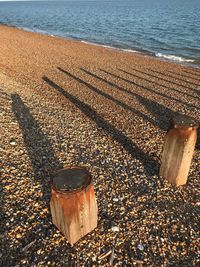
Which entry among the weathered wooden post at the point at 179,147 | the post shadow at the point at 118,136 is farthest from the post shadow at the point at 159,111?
the weathered wooden post at the point at 179,147

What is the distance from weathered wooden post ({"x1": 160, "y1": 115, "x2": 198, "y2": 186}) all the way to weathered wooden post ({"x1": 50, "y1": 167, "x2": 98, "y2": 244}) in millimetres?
2013

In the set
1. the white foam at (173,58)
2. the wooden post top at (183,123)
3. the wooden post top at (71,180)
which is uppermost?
the wooden post top at (183,123)

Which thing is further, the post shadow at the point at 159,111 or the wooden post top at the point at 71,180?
the post shadow at the point at 159,111

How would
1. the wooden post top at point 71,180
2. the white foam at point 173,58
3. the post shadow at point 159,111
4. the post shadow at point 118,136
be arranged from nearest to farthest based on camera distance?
the wooden post top at point 71,180 < the post shadow at point 118,136 < the post shadow at point 159,111 < the white foam at point 173,58

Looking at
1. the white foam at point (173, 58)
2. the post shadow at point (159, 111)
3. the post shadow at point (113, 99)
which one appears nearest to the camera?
the post shadow at point (159, 111)

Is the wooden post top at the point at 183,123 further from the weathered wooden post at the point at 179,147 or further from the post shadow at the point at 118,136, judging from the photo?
the post shadow at the point at 118,136

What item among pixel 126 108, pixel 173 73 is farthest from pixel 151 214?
pixel 173 73

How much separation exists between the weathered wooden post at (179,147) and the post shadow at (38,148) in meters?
2.47

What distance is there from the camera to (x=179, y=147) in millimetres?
4809

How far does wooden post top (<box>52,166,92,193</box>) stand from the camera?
338 centimetres

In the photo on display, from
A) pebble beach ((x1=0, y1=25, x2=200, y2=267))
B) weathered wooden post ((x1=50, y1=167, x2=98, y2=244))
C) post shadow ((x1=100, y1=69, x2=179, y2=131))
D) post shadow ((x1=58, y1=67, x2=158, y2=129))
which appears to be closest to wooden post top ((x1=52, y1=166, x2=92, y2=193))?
weathered wooden post ((x1=50, y1=167, x2=98, y2=244))

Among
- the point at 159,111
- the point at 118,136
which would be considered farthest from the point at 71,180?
the point at 159,111

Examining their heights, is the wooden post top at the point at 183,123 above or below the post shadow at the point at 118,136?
above

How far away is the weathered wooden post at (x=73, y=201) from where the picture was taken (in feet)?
11.1
